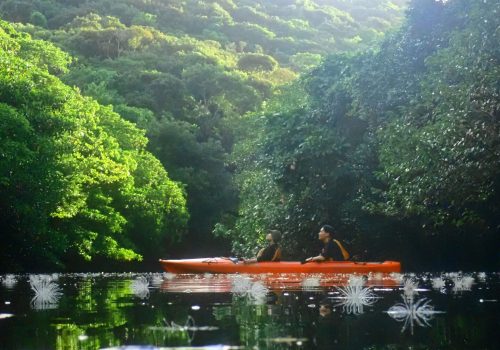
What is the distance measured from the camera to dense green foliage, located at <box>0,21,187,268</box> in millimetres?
26656

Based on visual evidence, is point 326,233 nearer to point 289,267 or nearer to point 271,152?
point 289,267

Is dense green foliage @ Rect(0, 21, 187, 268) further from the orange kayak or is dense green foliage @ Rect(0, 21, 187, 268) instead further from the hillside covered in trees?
the orange kayak

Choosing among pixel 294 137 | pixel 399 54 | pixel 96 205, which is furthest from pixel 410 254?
pixel 96 205

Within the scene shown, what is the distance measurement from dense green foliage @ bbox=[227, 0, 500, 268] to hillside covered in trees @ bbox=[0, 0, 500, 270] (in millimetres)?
67

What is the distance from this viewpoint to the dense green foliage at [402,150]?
19547mm

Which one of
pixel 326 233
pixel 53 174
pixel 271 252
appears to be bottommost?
pixel 271 252

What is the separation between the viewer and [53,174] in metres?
27.7

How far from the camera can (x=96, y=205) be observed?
36.8 meters

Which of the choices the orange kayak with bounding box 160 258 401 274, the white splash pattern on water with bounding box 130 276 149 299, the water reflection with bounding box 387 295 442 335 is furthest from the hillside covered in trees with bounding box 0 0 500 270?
the water reflection with bounding box 387 295 442 335

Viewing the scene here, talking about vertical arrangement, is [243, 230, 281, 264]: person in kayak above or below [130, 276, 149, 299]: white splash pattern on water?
above

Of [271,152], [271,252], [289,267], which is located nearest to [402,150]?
[271,252]

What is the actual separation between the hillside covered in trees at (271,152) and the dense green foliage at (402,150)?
67mm

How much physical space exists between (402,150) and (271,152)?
33.2ft

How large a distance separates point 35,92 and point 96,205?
337 inches
